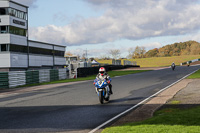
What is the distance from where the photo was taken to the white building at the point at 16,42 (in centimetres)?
4553

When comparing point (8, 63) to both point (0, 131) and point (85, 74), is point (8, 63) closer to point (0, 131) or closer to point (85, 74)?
point (85, 74)

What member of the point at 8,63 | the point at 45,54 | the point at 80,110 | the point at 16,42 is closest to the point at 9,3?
the point at 16,42

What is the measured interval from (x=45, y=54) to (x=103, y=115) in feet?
183

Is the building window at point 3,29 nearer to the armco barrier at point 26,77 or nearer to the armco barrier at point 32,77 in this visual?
the armco barrier at point 26,77

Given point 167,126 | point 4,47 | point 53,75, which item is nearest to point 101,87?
point 167,126

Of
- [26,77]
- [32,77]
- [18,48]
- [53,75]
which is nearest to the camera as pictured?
[26,77]

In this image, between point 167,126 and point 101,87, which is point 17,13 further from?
point 167,126

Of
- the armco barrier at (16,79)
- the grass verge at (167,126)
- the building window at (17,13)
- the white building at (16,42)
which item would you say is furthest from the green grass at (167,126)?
the building window at (17,13)

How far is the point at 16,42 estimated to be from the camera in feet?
156

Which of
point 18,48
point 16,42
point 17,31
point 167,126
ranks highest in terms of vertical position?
point 17,31

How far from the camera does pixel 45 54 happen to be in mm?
62719

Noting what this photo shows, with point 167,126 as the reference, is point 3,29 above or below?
above

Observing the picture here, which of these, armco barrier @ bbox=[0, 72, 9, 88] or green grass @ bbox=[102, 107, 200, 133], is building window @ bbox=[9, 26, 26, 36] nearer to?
armco barrier @ bbox=[0, 72, 9, 88]

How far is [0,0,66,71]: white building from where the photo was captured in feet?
149
